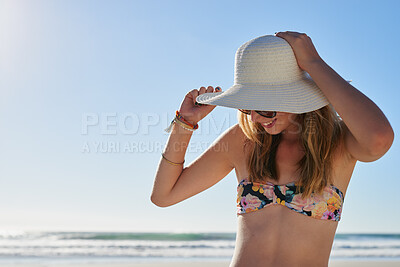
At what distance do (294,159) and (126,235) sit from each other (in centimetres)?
1233

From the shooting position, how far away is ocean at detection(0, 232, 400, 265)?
10.2m

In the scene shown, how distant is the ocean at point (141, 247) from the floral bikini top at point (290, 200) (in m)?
7.72

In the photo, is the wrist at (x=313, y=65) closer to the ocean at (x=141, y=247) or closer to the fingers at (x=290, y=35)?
the fingers at (x=290, y=35)

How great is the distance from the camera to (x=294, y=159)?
2.41 meters

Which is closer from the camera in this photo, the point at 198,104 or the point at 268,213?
the point at 268,213

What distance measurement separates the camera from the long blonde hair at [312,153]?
2256mm

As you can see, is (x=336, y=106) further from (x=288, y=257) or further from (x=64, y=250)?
(x=64, y=250)

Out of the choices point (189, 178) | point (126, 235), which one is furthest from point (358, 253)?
point (189, 178)

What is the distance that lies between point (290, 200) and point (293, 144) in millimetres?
312

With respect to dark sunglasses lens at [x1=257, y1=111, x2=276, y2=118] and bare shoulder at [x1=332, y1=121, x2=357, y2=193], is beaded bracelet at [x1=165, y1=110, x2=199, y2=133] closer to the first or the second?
dark sunglasses lens at [x1=257, y1=111, x2=276, y2=118]

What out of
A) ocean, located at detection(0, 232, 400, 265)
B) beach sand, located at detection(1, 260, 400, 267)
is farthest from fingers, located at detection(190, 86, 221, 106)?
ocean, located at detection(0, 232, 400, 265)

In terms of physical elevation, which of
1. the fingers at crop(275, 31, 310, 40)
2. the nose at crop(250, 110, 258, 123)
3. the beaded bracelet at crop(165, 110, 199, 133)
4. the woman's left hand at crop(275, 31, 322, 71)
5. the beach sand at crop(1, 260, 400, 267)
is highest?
the fingers at crop(275, 31, 310, 40)

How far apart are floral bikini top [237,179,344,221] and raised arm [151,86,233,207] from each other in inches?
9.2

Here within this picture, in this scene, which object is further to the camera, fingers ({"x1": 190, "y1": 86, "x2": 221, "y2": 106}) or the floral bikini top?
fingers ({"x1": 190, "y1": 86, "x2": 221, "y2": 106})
